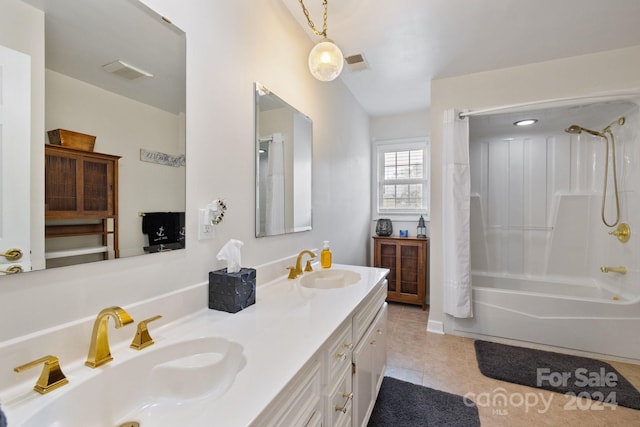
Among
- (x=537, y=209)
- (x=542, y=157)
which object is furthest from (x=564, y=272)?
(x=542, y=157)

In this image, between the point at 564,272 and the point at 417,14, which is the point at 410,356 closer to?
the point at 564,272

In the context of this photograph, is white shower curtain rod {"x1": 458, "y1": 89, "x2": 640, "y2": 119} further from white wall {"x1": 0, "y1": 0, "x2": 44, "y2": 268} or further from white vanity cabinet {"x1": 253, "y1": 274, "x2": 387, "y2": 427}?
white wall {"x1": 0, "y1": 0, "x2": 44, "y2": 268}

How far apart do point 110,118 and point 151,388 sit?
0.78 meters

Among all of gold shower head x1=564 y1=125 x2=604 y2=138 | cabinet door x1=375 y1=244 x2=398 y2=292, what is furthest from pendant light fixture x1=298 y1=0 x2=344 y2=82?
gold shower head x1=564 y1=125 x2=604 y2=138

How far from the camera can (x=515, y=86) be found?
2.55m

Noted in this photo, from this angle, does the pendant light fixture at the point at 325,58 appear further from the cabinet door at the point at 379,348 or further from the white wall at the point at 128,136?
the cabinet door at the point at 379,348

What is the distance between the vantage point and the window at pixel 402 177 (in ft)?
12.5

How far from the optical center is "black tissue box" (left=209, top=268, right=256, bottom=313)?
113 cm

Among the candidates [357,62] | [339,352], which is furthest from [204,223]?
[357,62]

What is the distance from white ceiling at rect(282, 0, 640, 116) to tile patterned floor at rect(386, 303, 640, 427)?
2464 mm

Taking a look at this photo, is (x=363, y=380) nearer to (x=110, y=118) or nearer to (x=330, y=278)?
(x=330, y=278)

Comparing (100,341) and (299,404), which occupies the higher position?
(100,341)

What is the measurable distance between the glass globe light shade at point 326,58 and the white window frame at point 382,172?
7.96ft

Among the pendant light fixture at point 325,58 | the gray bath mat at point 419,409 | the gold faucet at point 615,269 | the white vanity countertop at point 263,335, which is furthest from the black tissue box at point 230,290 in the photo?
the gold faucet at point 615,269
